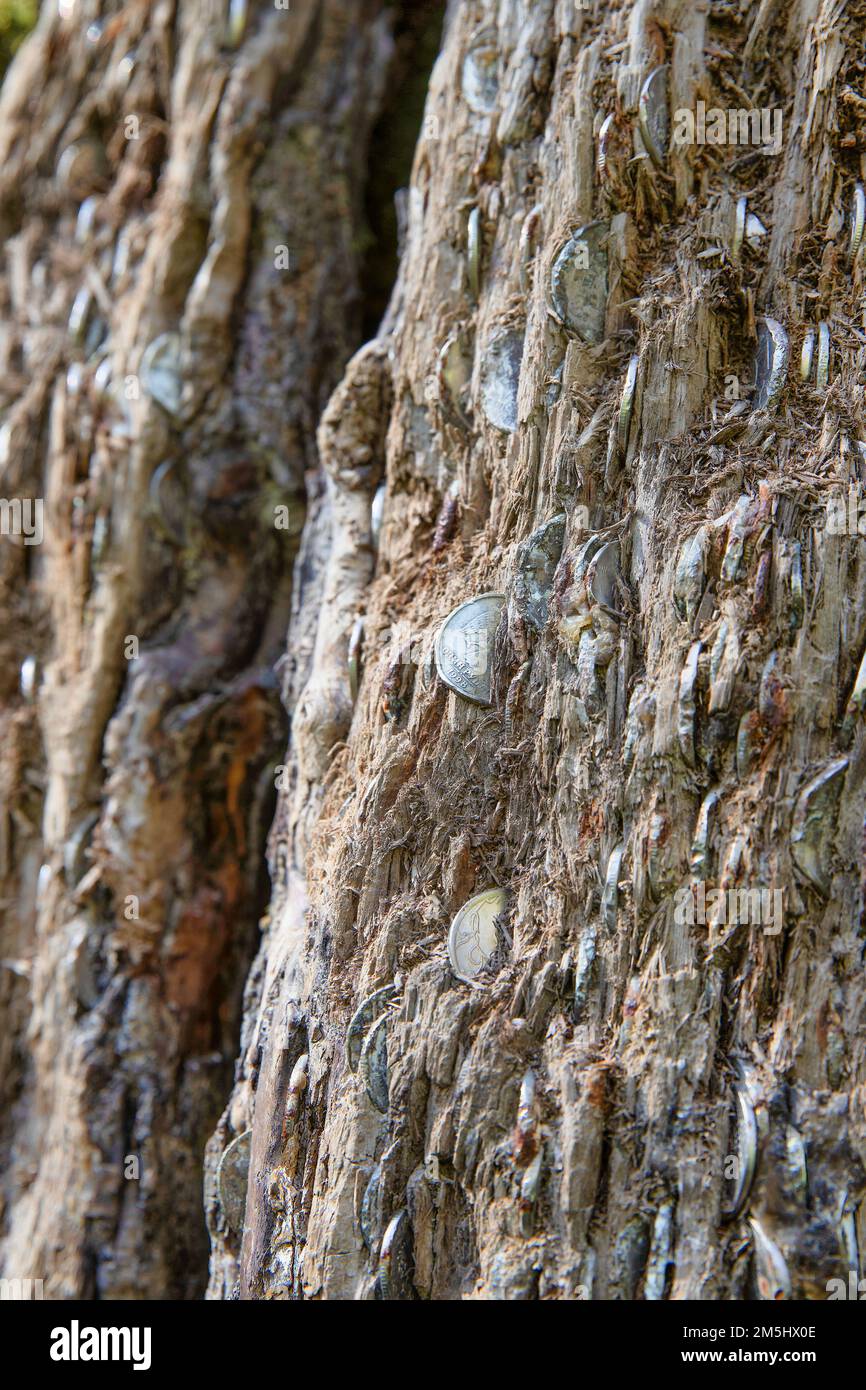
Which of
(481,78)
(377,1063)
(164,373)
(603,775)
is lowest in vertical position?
(377,1063)

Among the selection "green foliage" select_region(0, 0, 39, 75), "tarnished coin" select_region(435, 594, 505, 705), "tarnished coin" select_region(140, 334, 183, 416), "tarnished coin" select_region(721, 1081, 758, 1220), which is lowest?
"tarnished coin" select_region(721, 1081, 758, 1220)

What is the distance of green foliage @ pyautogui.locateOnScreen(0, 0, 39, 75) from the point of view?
409 cm

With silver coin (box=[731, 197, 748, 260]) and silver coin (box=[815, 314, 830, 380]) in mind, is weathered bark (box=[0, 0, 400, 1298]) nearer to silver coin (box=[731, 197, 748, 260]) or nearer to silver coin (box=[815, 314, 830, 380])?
silver coin (box=[731, 197, 748, 260])

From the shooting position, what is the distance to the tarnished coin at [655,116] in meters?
1.99

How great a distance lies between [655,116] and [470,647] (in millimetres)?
1010

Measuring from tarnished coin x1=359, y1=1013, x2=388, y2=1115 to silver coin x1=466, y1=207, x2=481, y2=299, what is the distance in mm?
1418

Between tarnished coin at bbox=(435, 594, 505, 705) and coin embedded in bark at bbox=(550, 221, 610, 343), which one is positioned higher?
coin embedded in bark at bbox=(550, 221, 610, 343)

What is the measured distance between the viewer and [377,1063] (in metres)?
1.89

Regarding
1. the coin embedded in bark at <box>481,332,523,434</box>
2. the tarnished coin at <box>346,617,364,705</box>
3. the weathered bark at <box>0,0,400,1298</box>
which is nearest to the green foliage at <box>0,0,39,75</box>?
the weathered bark at <box>0,0,400,1298</box>

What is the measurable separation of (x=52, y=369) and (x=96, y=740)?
45.7 inches

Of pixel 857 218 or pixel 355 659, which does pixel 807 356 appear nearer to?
pixel 857 218

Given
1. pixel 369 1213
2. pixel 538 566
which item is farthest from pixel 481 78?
pixel 369 1213

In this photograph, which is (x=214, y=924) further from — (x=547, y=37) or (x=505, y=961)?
(x=547, y=37)

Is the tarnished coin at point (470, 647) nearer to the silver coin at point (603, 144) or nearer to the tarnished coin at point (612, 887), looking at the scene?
the tarnished coin at point (612, 887)
